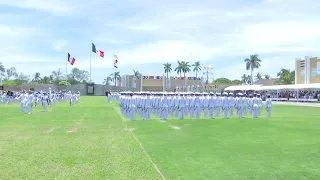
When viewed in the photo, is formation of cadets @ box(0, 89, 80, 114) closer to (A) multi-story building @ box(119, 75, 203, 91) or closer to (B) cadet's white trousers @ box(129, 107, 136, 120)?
(B) cadet's white trousers @ box(129, 107, 136, 120)

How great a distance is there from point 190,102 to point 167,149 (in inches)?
445

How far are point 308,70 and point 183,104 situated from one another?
43.9 meters

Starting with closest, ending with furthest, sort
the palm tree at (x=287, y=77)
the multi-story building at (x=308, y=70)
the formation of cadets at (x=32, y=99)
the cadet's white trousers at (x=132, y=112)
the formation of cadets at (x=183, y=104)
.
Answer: the cadet's white trousers at (x=132, y=112)
the formation of cadets at (x=183, y=104)
the formation of cadets at (x=32, y=99)
the multi-story building at (x=308, y=70)
the palm tree at (x=287, y=77)

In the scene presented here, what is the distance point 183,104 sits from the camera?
70.9 ft

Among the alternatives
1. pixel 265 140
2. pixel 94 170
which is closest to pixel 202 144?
pixel 265 140

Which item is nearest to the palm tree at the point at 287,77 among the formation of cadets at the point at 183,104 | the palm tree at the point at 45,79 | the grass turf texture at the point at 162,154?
the formation of cadets at the point at 183,104

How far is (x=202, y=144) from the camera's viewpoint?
11570 mm

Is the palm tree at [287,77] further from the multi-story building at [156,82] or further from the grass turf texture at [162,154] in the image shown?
the grass turf texture at [162,154]

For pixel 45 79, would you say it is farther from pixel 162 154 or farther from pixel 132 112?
pixel 162 154

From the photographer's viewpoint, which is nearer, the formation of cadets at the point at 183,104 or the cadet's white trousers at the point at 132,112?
the cadet's white trousers at the point at 132,112

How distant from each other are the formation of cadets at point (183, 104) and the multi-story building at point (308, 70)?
38206 mm

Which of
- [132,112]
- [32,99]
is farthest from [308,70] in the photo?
[132,112]

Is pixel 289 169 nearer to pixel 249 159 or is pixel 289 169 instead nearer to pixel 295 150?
pixel 249 159

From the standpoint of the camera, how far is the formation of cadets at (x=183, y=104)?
2078 cm
